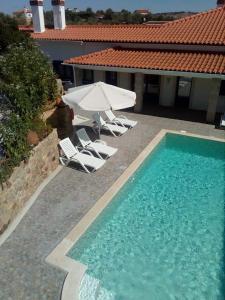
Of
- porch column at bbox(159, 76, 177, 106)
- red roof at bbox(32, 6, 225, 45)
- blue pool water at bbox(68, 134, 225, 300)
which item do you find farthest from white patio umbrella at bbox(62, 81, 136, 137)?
red roof at bbox(32, 6, 225, 45)

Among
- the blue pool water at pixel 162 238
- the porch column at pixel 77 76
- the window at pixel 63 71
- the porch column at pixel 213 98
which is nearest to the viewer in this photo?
the blue pool water at pixel 162 238

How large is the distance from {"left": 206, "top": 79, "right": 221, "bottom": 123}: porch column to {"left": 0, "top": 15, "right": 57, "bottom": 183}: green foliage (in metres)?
8.96

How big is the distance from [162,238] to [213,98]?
411 inches

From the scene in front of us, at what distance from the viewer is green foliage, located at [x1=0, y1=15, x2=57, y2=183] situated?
890 cm

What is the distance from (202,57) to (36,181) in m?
13.2

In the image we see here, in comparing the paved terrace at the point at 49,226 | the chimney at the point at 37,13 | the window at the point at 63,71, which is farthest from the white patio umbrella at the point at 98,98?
the chimney at the point at 37,13

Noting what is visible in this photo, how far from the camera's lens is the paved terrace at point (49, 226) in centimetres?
674

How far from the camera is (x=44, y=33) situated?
25953 mm

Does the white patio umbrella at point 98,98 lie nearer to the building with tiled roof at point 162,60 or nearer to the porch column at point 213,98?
the building with tiled roof at point 162,60

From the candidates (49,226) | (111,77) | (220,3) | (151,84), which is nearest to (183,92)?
(151,84)

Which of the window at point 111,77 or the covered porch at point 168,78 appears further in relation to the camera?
the window at point 111,77

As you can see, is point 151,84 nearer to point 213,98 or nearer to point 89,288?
point 213,98

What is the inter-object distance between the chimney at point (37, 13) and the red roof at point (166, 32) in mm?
819

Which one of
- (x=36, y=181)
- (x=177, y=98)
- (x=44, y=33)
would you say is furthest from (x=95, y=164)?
(x=44, y=33)
